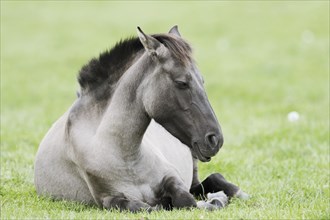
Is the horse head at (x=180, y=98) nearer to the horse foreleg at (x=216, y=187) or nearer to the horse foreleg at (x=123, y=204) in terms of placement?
the horse foreleg at (x=123, y=204)

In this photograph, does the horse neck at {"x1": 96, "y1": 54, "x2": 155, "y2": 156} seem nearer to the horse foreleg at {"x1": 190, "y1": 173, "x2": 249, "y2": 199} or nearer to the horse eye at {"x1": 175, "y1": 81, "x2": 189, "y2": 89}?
the horse eye at {"x1": 175, "y1": 81, "x2": 189, "y2": 89}

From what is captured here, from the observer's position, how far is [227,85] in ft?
57.3

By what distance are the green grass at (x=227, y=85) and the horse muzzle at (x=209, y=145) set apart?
47cm

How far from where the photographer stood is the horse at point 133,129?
6.17 metres

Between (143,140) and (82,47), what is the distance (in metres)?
16.6

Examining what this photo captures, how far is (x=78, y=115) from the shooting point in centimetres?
686

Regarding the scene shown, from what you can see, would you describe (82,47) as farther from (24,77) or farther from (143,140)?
(143,140)

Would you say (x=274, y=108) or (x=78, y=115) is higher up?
(x=78, y=115)

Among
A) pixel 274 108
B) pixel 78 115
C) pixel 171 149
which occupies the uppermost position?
pixel 78 115

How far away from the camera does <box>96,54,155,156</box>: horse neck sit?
6457 millimetres

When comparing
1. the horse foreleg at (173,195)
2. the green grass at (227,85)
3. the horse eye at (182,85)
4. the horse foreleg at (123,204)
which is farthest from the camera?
the green grass at (227,85)

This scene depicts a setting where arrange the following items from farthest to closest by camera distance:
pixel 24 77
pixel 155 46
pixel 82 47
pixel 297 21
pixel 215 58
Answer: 1. pixel 297 21
2. pixel 82 47
3. pixel 215 58
4. pixel 24 77
5. pixel 155 46

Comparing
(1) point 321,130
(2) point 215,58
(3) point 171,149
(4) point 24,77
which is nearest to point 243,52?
(2) point 215,58

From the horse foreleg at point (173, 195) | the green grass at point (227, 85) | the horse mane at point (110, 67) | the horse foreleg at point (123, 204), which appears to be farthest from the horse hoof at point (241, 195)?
the horse mane at point (110, 67)
